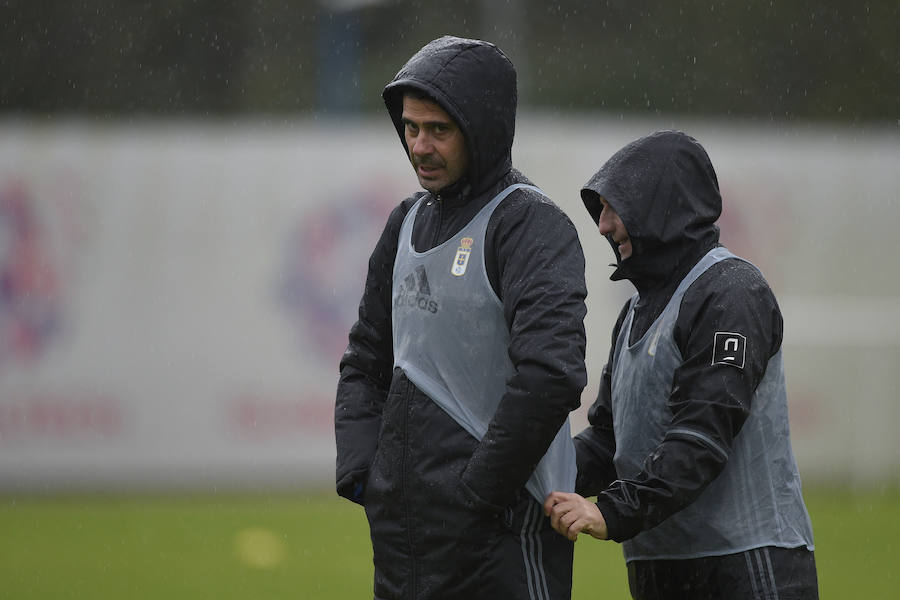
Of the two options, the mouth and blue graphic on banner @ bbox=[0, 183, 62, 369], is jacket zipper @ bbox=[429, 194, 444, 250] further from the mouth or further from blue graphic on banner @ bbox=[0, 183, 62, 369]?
blue graphic on banner @ bbox=[0, 183, 62, 369]

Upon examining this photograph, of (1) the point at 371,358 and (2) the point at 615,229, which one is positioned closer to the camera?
(2) the point at 615,229

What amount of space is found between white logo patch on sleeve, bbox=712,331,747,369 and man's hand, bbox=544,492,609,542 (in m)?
0.49

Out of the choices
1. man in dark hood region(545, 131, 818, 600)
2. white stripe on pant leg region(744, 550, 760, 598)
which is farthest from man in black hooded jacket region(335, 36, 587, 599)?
white stripe on pant leg region(744, 550, 760, 598)

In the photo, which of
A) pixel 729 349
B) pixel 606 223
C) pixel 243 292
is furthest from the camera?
pixel 243 292

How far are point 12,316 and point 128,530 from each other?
2.25m

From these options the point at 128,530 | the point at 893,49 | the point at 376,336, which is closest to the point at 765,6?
the point at 893,49

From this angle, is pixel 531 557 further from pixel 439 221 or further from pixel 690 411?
pixel 439 221

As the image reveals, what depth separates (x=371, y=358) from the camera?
157 inches

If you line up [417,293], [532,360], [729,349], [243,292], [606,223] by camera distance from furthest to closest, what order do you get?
[243,292] < [606,223] < [417,293] < [729,349] < [532,360]

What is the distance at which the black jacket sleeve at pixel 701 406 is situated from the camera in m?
3.47

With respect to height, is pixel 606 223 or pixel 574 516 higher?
pixel 606 223

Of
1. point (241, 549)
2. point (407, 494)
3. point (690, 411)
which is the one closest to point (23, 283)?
point (241, 549)

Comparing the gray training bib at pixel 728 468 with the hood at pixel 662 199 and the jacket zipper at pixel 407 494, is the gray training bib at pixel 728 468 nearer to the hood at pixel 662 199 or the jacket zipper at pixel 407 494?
the hood at pixel 662 199

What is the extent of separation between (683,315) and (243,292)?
776 centimetres
